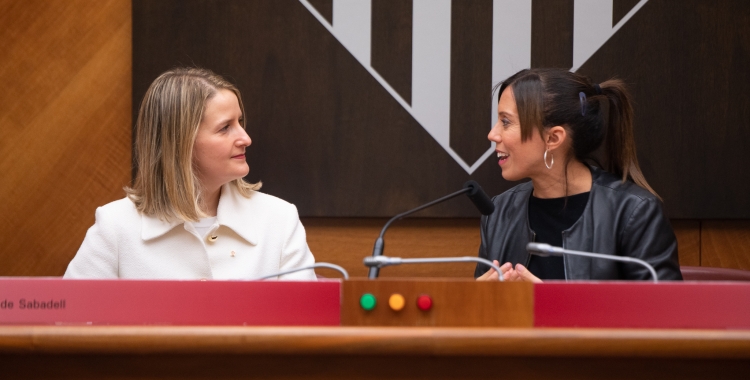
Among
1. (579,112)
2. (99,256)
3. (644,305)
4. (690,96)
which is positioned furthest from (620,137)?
(99,256)

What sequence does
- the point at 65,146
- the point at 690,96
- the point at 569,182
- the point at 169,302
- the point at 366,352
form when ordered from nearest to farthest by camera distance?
the point at 366,352 < the point at 169,302 < the point at 569,182 < the point at 690,96 < the point at 65,146

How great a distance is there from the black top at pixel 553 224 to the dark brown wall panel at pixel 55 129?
4.82 ft

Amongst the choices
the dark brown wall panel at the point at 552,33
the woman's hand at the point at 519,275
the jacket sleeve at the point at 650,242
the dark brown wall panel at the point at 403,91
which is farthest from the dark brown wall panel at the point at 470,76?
the woman's hand at the point at 519,275

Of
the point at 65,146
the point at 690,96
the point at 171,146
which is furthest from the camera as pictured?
the point at 65,146

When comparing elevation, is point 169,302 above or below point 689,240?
above

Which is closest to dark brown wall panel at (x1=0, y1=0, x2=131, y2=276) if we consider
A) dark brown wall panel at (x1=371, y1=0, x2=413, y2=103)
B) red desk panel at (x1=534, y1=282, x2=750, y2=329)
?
dark brown wall panel at (x1=371, y1=0, x2=413, y2=103)

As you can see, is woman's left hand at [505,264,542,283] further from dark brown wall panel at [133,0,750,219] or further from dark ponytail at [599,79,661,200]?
dark brown wall panel at [133,0,750,219]

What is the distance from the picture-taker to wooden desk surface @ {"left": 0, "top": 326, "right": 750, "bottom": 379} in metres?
0.99

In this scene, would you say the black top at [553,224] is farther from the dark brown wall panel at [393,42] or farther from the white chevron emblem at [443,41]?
the dark brown wall panel at [393,42]

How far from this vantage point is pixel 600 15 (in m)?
2.44

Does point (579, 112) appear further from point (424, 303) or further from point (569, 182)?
point (424, 303)

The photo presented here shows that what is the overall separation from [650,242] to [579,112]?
44cm

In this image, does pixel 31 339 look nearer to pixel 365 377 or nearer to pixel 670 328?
pixel 365 377

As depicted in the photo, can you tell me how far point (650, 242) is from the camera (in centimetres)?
191
